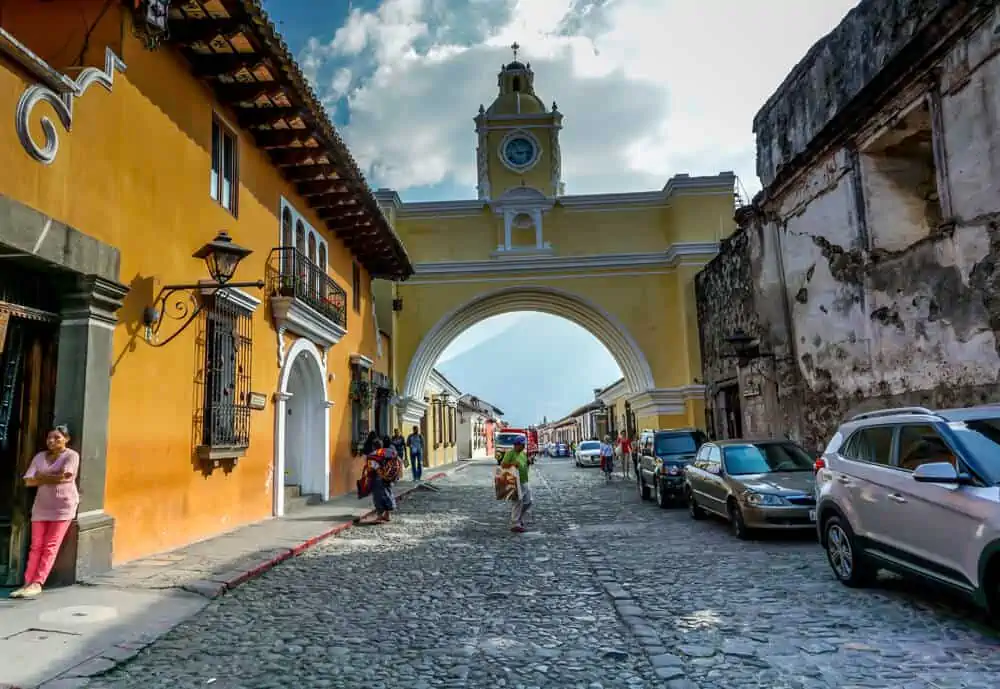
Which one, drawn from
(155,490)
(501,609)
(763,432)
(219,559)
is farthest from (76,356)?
(763,432)

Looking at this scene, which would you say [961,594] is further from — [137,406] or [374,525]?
[374,525]

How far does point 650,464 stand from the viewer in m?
15.6

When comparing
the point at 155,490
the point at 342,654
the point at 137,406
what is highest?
the point at 137,406

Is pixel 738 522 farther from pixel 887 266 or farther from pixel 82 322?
pixel 82 322

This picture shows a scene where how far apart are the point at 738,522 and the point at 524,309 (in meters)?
19.0

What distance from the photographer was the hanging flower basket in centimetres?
1772

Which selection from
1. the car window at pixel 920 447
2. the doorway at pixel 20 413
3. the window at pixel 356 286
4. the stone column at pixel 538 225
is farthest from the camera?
the stone column at pixel 538 225

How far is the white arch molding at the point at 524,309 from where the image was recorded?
26.0 meters

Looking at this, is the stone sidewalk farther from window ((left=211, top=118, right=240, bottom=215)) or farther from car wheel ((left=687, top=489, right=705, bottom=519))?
car wheel ((left=687, top=489, right=705, bottom=519))

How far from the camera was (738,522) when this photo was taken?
9812 mm

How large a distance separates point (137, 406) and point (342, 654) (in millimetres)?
4428

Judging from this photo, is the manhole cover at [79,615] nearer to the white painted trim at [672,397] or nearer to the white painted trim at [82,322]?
the white painted trim at [82,322]

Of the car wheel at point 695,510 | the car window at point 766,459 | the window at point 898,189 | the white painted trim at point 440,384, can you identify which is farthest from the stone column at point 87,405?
the white painted trim at point 440,384

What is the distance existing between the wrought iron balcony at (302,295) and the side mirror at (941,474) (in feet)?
32.1
